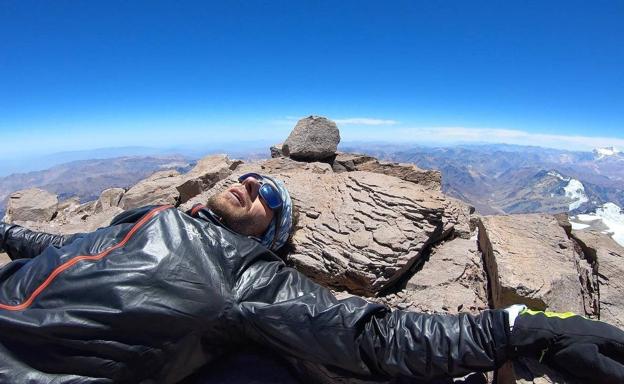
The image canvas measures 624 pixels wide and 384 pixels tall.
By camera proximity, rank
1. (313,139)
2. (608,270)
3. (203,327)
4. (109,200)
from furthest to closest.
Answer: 1. (109,200)
2. (313,139)
3. (608,270)
4. (203,327)

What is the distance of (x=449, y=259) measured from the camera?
5.96 m

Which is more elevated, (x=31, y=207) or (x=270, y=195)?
(x=270, y=195)

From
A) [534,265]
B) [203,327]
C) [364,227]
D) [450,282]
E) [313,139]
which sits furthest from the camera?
[313,139]

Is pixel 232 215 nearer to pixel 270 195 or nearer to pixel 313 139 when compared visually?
pixel 270 195

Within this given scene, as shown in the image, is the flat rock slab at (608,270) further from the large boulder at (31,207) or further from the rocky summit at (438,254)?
the large boulder at (31,207)

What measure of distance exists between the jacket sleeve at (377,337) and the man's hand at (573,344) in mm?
211

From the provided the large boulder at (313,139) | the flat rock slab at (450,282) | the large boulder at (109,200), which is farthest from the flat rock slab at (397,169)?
the large boulder at (109,200)

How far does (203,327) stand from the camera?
134 inches

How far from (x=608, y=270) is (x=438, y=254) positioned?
252cm

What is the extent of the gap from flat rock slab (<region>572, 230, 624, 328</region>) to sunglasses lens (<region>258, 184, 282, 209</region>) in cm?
466

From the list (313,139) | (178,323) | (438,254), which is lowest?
(438,254)

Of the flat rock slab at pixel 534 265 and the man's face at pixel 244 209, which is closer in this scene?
the flat rock slab at pixel 534 265

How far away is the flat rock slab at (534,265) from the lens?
14.5ft

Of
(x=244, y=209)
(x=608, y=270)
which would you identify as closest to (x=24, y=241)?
(x=244, y=209)
